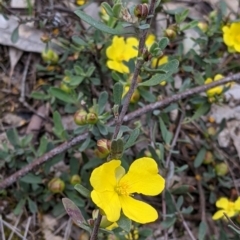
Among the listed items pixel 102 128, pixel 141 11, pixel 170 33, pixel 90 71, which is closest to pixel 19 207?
pixel 102 128

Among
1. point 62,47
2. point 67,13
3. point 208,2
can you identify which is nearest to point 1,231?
point 62,47

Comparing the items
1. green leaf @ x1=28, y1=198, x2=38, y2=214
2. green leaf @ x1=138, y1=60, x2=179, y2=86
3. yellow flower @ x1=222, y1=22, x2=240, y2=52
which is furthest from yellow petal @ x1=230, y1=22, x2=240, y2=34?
green leaf @ x1=28, y1=198, x2=38, y2=214

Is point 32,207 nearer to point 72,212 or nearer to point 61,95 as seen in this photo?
point 61,95

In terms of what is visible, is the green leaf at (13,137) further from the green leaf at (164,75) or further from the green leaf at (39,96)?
the green leaf at (164,75)

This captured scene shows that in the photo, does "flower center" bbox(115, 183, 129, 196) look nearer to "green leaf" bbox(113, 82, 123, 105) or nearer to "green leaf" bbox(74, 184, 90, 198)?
"green leaf" bbox(74, 184, 90, 198)

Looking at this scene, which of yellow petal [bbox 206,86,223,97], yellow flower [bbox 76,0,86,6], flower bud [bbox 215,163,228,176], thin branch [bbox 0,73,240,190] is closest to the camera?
thin branch [bbox 0,73,240,190]

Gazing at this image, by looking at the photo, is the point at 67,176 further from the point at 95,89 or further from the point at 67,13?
the point at 67,13

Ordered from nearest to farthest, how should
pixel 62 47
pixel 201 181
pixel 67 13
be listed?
pixel 201 181 → pixel 62 47 → pixel 67 13
